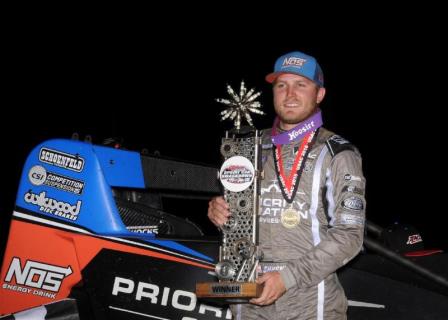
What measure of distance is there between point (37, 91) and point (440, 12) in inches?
370

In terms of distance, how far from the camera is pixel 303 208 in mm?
2746

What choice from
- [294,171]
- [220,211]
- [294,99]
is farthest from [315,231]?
[294,99]

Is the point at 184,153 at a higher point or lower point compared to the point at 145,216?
higher

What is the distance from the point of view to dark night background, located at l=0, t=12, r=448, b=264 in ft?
43.2

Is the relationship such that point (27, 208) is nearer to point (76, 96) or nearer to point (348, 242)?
point (348, 242)

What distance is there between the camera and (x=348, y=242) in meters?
2.59

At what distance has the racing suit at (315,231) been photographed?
2.58m

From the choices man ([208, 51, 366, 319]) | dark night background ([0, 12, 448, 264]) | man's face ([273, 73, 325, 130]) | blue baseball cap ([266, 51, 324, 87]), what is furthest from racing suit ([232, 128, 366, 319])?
dark night background ([0, 12, 448, 264])

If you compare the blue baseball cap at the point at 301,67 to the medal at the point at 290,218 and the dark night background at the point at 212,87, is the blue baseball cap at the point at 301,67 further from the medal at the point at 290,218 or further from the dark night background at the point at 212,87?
the dark night background at the point at 212,87

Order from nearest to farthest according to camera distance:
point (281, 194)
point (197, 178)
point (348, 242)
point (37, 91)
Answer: point (348, 242)
point (281, 194)
point (197, 178)
point (37, 91)

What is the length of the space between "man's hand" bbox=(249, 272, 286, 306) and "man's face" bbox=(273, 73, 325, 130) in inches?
28.7

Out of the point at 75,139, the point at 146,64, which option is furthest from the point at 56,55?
the point at 75,139

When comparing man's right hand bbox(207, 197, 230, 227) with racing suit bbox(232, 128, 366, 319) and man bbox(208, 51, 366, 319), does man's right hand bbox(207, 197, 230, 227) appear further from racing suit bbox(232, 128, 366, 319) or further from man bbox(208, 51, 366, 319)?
racing suit bbox(232, 128, 366, 319)

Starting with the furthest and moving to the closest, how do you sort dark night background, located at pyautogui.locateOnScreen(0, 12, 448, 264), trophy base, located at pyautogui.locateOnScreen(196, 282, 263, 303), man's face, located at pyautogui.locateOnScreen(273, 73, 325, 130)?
1. dark night background, located at pyautogui.locateOnScreen(0, 12, 448, 264)
2. man's face, located at pyautogui.locateOnScreen(273, 73, 325, 130)
3. trophy base, located at pyautogui.locateOnScreen(196, 282, 263, 303)
